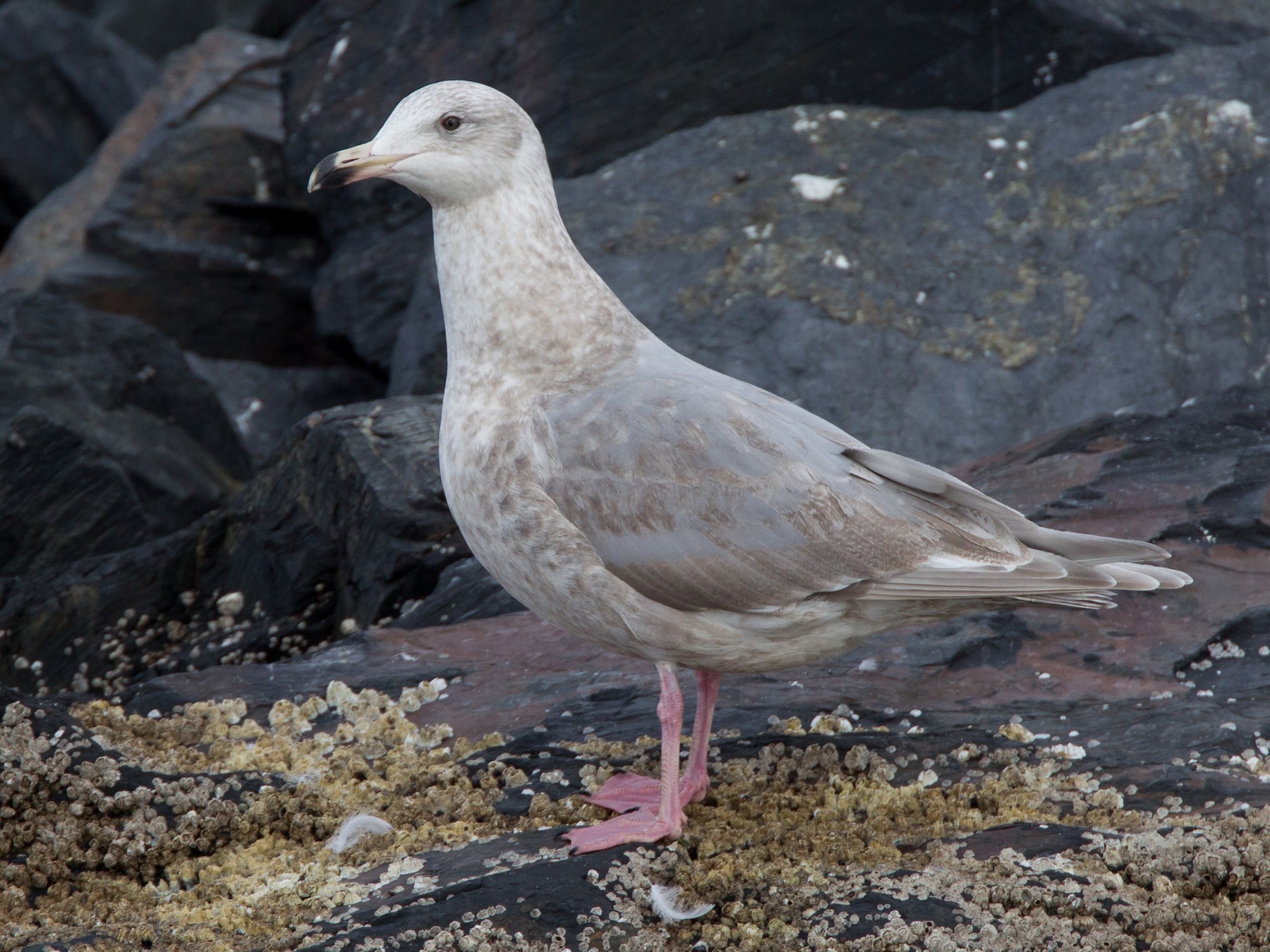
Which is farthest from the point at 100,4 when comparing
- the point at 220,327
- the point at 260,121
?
the point at 220,327

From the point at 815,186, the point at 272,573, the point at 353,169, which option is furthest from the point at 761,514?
the point at 815,186

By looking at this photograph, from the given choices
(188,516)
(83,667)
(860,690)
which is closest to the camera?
(860,690)

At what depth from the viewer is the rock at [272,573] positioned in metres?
6.41

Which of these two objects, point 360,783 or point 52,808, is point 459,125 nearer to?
point 360,783

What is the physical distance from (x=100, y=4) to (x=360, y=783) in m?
14.6

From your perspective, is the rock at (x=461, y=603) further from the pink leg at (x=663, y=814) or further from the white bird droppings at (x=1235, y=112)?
the white bird droppings at (x=1235, y=112)

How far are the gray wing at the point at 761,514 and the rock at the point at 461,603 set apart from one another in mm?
1987

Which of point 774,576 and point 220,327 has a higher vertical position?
point 220,327

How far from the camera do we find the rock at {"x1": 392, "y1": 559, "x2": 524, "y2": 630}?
239 inches

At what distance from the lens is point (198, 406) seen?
369 inches

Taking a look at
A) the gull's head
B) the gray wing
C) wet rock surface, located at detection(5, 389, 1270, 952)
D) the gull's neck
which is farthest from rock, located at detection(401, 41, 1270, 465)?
the gray wing

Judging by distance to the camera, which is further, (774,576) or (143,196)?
(143,196)

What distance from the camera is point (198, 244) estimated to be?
11.6 m

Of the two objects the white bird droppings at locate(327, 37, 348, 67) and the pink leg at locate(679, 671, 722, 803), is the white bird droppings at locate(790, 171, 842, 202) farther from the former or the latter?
the pink leg at locate(679, 671, 722, 803)
